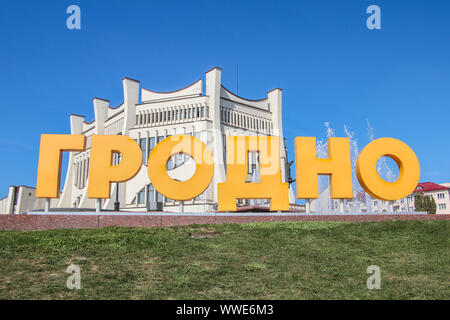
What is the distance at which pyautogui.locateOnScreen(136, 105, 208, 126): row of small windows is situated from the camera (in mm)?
46250

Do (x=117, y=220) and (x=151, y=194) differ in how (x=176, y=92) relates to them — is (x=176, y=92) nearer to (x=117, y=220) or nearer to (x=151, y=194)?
(x=151, y=194)

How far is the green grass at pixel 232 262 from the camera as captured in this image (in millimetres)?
10008

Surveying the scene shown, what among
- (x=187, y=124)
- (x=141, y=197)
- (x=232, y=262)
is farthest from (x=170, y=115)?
(x=232, y=262)

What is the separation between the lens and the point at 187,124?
1825 inches

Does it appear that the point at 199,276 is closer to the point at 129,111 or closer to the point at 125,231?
the point at 125,231

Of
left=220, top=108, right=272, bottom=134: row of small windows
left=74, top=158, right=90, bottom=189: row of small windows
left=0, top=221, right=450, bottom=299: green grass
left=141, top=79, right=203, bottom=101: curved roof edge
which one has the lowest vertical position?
left=0, top=221, right=450, bottom=299: green grass

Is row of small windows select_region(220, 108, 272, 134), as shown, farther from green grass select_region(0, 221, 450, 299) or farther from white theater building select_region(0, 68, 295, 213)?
green grass select_region(0, 221, 450, 299)

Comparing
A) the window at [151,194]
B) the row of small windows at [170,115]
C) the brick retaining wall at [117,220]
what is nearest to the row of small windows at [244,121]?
the row of small windows at [170,115]

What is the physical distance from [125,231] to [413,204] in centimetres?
6781

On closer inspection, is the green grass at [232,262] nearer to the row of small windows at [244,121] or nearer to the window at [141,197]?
the window at [141,197]

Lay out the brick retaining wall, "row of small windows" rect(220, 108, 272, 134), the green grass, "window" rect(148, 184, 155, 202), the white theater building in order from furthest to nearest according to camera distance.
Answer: "row of small windows" rect(220, 108, 272, 134)
"window" rect(148, 184, 155, 202)
the white theater building
the brick retaining wall
the green grass

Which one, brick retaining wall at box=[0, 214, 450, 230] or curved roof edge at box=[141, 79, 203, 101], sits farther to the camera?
curved roof edge at box=[141, 79, 203, 101]

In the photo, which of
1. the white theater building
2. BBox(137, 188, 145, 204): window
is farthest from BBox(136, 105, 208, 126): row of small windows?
BBox(137, 188, 145, 204): window
